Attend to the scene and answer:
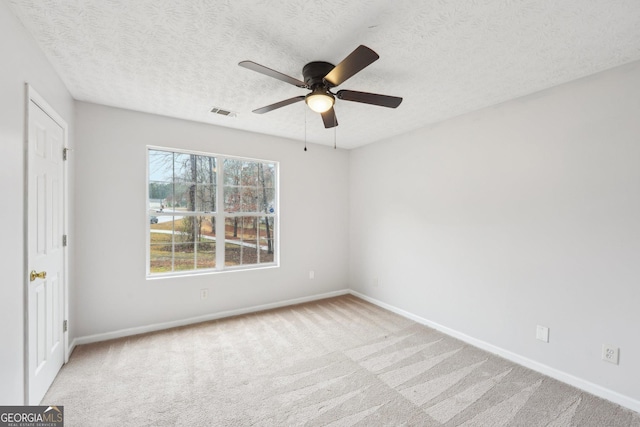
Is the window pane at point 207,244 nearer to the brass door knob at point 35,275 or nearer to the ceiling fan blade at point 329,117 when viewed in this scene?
the brass door knob at point 35,275

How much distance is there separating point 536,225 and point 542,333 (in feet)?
3.15

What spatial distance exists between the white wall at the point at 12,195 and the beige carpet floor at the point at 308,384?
1.98ft

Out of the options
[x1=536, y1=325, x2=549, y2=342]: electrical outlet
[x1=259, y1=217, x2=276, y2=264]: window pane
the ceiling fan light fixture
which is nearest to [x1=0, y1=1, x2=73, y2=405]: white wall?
the ceiling fan light fixture

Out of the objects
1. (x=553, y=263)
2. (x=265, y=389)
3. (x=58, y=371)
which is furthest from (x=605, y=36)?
(x=58, y=371)

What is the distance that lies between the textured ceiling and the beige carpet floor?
8.28 ft

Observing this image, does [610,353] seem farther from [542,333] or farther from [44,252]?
[44,252]

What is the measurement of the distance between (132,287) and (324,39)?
318 centimetres

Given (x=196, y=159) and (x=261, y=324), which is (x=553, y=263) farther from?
(x=196, y=159)

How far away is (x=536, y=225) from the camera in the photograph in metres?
2.48

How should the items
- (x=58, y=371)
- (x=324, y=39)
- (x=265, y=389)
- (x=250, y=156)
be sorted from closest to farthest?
(x=324, y=39)
(x=265, y=389)
(x=58, y=371)
(x=250, y=156)

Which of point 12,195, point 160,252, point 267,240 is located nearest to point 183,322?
point 160,252

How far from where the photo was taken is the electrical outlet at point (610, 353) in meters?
2.04

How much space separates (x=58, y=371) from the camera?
2.32 metres

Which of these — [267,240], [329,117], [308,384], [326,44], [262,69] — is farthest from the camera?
[267,240]
